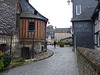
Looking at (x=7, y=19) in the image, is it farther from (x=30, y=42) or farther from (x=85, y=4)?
(x=85, y=4)

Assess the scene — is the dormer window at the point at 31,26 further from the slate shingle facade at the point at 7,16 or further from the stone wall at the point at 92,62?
the stone wall at the point at 92,62

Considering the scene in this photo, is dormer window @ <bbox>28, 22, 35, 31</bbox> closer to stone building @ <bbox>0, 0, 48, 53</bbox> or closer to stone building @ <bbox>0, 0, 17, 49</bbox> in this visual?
stone building @ <bbox>0, 0, 48, 53</bbox>

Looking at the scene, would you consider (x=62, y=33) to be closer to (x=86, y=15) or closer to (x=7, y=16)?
(x=86, y=15)

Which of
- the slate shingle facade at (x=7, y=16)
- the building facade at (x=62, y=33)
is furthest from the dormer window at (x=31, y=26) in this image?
the building facade at (x=62, y=33)

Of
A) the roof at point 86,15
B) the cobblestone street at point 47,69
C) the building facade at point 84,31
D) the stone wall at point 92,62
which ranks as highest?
the roof at point 86,15

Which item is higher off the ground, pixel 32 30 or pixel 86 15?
pixel 86 15

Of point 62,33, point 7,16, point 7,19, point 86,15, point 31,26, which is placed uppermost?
point 86,15

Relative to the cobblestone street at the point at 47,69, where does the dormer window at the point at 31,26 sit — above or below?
above

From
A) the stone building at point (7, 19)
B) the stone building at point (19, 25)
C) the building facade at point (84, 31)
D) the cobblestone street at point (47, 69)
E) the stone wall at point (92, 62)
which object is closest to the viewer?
the stone wall at point (92, 62)

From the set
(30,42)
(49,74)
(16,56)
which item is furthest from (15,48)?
(49,74)

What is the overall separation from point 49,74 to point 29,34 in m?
7.49

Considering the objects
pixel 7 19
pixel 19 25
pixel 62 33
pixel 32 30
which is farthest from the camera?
pixel 62 33

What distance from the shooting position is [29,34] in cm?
1251

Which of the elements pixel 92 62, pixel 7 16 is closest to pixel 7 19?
pixel 7 16
